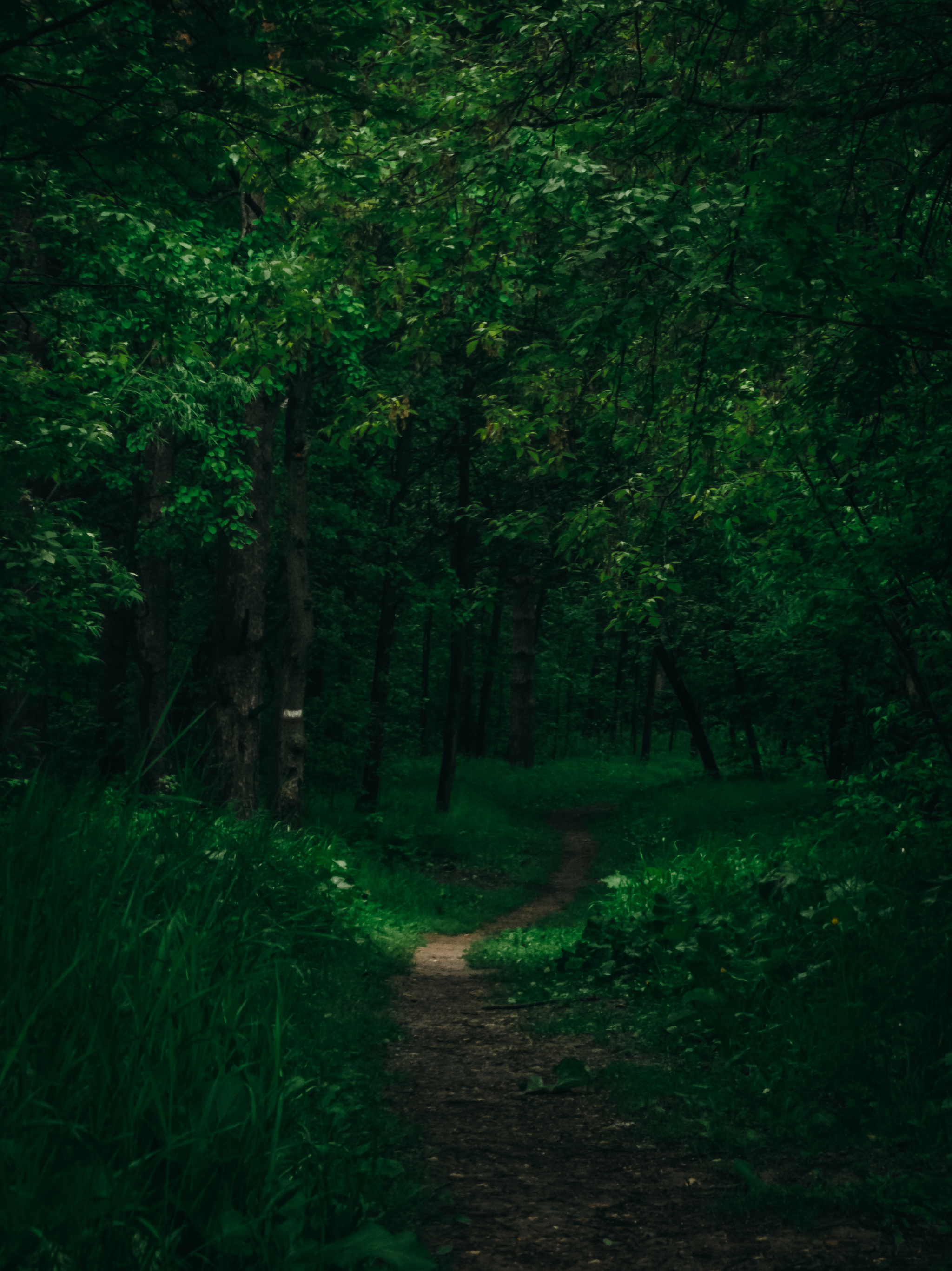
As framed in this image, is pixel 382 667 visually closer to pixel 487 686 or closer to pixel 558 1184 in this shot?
pixel 558 1184

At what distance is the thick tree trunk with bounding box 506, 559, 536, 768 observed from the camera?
2611 centimetres

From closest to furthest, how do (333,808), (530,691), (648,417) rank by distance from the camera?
(648,417) → (333,808) → (530,691)

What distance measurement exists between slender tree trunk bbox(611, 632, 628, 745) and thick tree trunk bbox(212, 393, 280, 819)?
22379 mm

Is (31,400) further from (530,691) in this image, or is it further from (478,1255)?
(530,691)

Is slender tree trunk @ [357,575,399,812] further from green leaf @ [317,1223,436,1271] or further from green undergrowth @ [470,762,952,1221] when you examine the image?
green leaf @ [317,1223,436,1271]

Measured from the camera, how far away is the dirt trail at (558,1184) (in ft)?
11.7

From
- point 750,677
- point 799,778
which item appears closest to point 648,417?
point 750,677

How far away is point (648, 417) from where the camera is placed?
7395mm

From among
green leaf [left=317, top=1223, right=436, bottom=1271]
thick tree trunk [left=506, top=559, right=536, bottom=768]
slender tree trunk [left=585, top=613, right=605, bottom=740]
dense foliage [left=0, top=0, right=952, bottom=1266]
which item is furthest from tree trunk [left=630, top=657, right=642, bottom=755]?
green leaf [left=317, top=1223, right=436, bottom=1271]

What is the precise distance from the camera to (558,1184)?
4223mm

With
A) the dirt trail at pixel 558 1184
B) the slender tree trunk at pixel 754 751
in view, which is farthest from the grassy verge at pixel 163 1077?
the slender tree trunk at pixel 754 751

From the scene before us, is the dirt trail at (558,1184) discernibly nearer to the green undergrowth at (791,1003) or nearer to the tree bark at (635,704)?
the green undergrowth at (791,1003)

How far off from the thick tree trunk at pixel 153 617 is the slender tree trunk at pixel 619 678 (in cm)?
1930

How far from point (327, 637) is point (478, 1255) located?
1454cm
